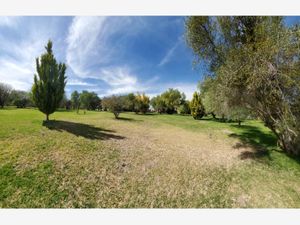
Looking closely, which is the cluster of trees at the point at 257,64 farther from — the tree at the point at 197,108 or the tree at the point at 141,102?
the tree at the point at 141,102

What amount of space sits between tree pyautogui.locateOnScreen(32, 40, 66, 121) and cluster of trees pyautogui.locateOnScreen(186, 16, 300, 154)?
12.2 meters

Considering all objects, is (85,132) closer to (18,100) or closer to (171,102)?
(171,102)

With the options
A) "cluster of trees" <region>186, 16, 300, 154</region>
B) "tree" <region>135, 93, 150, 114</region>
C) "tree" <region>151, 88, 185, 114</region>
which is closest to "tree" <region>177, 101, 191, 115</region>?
"tree" <region>151, 88, 185, 114</region>

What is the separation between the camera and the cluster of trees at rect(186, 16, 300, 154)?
276 inches

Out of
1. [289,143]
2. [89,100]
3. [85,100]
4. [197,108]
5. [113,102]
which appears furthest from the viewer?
[89,100]

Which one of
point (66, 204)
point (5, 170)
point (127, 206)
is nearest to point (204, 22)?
point (127, 206)

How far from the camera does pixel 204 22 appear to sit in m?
9.69

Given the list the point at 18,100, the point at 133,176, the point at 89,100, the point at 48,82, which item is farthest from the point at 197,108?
the point at 18,100

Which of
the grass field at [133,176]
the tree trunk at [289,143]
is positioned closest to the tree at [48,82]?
the grass field at [133,176]

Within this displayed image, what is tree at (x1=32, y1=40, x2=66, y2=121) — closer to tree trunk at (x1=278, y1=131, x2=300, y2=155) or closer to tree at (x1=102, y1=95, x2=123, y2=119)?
tree at (x1=102, y1=95, x2=123, y2=119)

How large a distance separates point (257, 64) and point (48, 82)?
52.1 feet

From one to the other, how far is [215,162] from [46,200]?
759 cm

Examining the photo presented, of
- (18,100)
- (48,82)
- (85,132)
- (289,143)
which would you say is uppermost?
(18,100)

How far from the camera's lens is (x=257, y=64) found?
741cm
